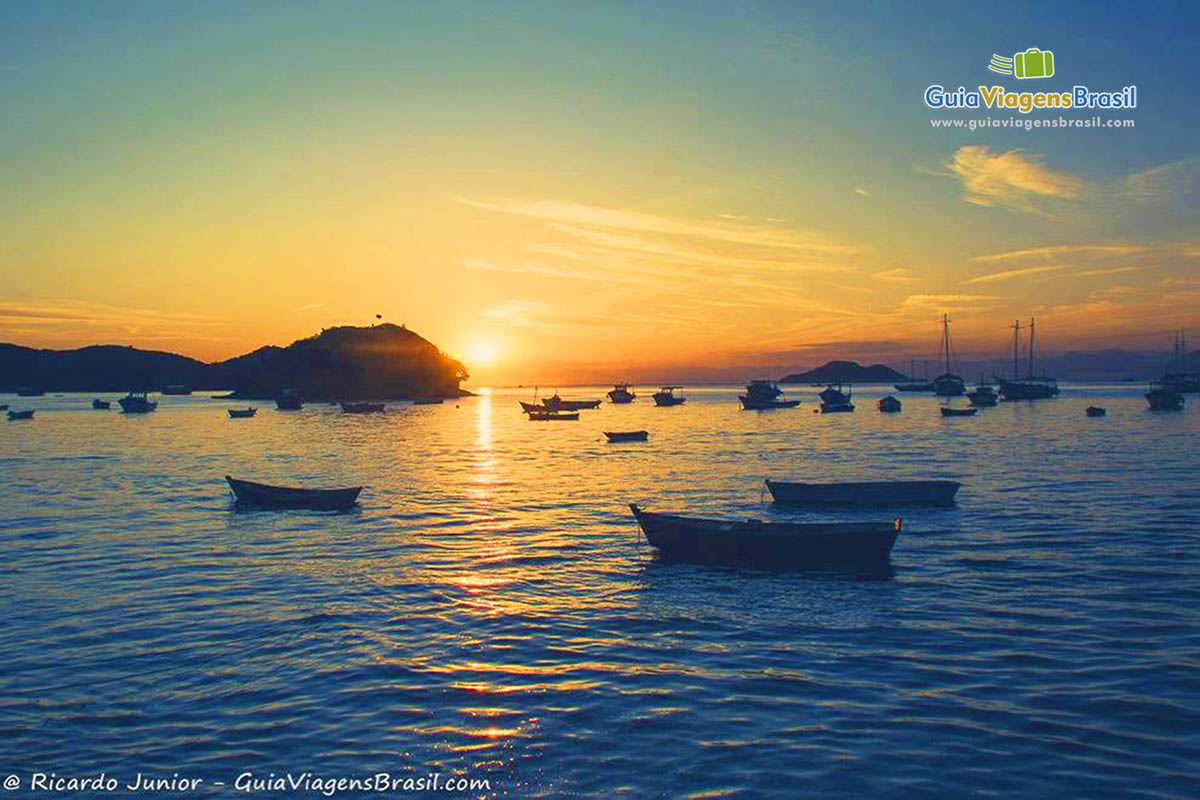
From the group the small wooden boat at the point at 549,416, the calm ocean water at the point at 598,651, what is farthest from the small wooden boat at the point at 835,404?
the calm ocean water at the point at 598,651

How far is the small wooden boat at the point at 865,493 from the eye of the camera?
43312 millimetres

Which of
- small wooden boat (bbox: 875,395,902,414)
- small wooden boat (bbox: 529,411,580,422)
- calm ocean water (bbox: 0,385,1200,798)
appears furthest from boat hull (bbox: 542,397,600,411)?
calm ocean water (bbox: 0,385,1200,798)

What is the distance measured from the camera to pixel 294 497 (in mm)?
44531

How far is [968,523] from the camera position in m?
37.6

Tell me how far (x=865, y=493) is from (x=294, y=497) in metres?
33.4

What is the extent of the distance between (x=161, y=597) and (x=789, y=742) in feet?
68.5

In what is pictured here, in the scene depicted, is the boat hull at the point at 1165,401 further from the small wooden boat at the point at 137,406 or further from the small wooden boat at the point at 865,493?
the small wooden boat at the point at 137,406

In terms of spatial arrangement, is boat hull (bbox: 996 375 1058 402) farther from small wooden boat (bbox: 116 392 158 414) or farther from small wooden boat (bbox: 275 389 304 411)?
small wooden boat (bbox: 116 392 158 414)

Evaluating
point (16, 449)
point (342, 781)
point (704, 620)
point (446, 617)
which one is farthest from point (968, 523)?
point (16, 449)

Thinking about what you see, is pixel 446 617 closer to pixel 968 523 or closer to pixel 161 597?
pixel 161 597

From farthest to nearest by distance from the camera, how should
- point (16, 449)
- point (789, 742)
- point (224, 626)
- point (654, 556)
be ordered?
point (16, 449) < point (654, 556) < point (224, 626) < point (789, 742)

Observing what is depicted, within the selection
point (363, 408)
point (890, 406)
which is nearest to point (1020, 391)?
point (890, 406)

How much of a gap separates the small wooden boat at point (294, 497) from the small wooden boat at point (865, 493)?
24.7m

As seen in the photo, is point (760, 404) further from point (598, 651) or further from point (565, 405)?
point (598, 651)
